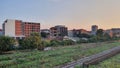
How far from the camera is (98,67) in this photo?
67.3 feet

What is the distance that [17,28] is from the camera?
9494 centimetres

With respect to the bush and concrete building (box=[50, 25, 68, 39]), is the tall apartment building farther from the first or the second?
the bush

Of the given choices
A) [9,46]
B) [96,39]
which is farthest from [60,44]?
[96,39]

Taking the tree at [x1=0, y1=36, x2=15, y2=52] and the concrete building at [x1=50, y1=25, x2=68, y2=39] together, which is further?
the concrete building at [x1=50, y1=25, x2=68, y2=39]

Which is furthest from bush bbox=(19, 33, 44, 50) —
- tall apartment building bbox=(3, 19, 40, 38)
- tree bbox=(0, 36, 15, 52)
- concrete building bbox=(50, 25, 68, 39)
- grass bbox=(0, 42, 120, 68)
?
concrete building bbox=(50, 25, 68, 39)

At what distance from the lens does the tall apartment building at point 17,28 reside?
90812 millimetres

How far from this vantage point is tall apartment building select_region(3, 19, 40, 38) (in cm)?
9081

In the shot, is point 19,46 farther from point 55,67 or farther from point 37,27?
point 37,27

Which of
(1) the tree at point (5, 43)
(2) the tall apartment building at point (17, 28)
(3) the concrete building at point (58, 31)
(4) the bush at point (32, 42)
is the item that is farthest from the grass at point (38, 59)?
(3) the concrete building at point (58, 31)

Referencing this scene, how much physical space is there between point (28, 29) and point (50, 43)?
39.3m

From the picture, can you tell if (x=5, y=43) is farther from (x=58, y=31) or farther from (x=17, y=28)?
(x=58, y=31)

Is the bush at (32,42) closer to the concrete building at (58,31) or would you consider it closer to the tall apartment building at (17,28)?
the tall apartment building at (17,28)

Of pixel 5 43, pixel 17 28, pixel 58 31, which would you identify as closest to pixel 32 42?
pixel 5 43

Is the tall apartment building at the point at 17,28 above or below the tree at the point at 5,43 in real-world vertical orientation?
above
